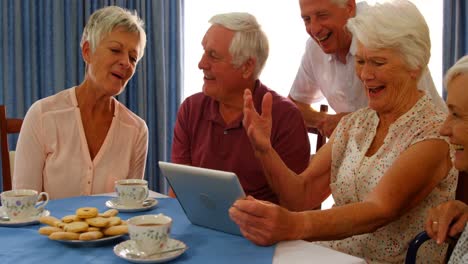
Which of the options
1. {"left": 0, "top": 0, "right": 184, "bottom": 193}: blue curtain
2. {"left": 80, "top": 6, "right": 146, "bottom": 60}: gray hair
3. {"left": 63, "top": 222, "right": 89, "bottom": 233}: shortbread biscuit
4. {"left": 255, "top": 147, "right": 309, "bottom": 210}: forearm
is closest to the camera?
{"left": 63, "top": 222, "right": 89, "bottom": 233}: shortbread biscuit

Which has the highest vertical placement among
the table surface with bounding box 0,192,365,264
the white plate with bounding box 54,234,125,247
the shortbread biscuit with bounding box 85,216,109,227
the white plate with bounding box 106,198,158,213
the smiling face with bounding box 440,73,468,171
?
the smiling face with bounding box 440,73,468,171

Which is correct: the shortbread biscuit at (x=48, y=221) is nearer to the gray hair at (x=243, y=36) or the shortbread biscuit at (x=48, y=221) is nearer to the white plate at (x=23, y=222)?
the white plate at (x=23, y=222)

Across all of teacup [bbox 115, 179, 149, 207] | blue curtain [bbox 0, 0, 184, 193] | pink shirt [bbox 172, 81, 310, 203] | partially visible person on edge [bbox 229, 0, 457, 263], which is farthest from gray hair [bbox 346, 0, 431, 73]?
blue curtain [bbox 0, 0, 184, 193]

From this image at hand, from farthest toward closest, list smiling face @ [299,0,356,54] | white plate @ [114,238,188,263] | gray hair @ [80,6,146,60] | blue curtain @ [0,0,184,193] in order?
1. blue curtain @ [0,0,184,193]
2. smiling face @ [299,0,356,54]
3. gray hair @ [80,6,146,60]
4. white plate @ [114,238,188,263]

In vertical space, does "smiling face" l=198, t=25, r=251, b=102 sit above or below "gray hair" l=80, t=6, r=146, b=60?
below

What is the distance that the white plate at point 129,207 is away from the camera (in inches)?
61.3

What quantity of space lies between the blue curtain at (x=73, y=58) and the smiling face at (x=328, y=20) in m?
1.80

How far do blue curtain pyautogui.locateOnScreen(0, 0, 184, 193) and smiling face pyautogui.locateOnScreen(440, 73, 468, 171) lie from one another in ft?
9.12

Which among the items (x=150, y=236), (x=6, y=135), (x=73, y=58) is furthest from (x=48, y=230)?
(x=73, y=58)

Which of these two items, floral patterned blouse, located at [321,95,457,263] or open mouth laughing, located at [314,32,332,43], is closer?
floral patterned blouse, located at [321,95,457,263]

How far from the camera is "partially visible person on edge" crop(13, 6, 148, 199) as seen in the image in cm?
204

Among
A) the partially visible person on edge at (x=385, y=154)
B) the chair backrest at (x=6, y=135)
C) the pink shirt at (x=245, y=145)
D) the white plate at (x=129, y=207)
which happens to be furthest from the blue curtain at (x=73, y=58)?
the partially visible person on edge at (x=385, y=154)

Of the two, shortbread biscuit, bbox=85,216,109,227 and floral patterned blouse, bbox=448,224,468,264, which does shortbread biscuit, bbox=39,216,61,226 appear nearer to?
shortbread biscuit, bbox=85,216,109,227

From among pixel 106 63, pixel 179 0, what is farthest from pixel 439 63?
pixel 106 63
